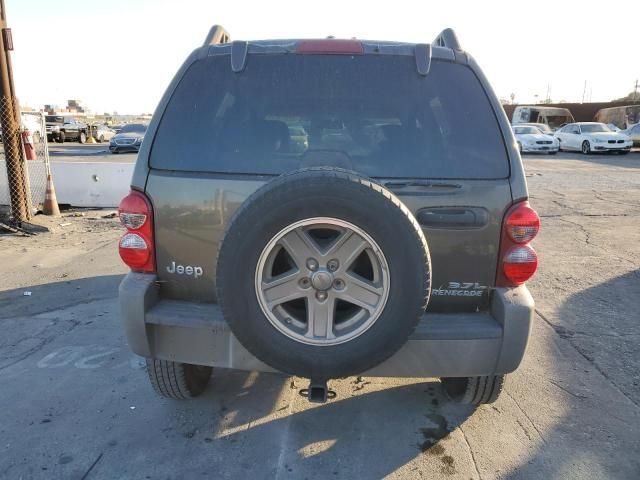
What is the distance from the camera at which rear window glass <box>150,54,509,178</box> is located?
8.20 ft

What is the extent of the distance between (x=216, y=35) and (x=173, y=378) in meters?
2.12

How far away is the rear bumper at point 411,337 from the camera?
→ 2416 mm

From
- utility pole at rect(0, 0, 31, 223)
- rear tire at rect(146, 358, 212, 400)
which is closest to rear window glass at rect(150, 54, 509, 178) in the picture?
rear tire at rect(146, 358, 212, 400)

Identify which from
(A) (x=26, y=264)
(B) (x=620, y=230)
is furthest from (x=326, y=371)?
(B) (x=620, y=230)

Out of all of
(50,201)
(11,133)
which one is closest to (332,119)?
(11,133)

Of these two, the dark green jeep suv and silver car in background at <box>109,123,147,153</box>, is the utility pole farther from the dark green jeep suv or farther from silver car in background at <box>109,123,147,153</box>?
silver car in background at <box>109,123,147,153</box>

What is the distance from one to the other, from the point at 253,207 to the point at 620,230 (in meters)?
8.15

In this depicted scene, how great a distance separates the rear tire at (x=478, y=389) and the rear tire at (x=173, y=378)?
1638 millimetres

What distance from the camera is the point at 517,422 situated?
3043 mm

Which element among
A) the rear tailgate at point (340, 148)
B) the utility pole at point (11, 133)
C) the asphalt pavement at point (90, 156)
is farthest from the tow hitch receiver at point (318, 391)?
the asphalt pavement at point (90, 156)

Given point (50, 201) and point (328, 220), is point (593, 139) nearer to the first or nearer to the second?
point (50, 201)

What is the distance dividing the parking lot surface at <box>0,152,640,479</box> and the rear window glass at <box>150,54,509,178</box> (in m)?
1.51

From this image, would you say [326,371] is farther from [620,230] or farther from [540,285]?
[620,230]

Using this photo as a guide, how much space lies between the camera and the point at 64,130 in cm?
3369
